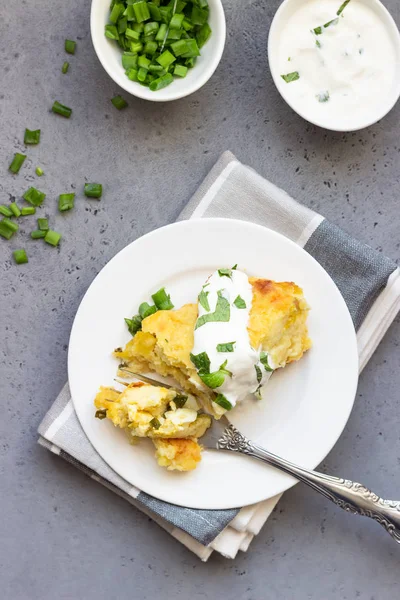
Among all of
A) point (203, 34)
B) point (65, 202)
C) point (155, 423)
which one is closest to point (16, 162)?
point (65, 202)

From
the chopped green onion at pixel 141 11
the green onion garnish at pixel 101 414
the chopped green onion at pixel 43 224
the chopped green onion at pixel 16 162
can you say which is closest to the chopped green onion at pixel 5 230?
the chopped green onion at pixel 43 224

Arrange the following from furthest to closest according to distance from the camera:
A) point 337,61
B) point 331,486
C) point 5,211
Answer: point 5,211
point 337,61
point 331,486

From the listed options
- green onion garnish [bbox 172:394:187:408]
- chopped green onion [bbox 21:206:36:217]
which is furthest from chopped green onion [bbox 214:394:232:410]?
chopped green onion [bbox 21:206:36:217]

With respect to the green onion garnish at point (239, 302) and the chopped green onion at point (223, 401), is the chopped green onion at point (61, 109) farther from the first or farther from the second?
the chopped green onion at point (223, 401)

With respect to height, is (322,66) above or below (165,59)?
above

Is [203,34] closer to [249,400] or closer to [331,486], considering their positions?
[249,400]

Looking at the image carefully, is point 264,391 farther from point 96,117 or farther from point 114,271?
point 96,117
